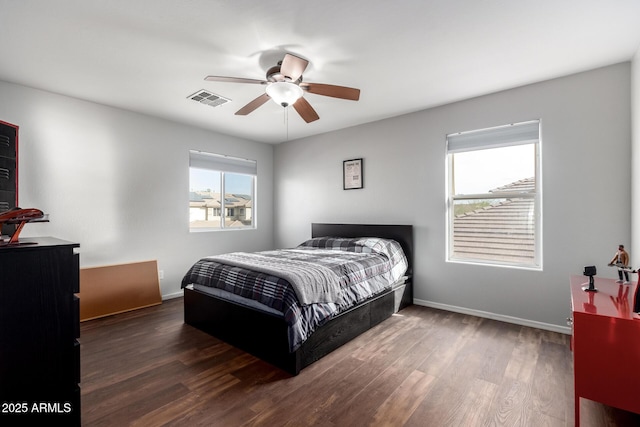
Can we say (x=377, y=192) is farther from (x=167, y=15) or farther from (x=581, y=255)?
(x=167, y=15)

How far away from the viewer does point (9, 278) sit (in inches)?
48.6

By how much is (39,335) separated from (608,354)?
266 cm

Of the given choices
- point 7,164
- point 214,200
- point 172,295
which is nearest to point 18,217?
point 7,164

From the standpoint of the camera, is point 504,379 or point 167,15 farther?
point 504,379

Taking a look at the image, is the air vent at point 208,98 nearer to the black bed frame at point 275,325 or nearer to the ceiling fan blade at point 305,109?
the ceiling fan blade at point 305,109

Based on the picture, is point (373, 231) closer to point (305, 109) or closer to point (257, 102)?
point (305, 109)

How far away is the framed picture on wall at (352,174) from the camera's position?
4.38 metres

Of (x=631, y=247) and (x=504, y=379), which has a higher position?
(x=631, y=247)

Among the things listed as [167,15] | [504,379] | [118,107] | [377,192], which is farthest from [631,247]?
[118,107]

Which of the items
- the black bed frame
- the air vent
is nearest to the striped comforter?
the black bed frame

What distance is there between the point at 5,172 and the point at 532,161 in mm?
4291

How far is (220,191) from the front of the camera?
4820 mm

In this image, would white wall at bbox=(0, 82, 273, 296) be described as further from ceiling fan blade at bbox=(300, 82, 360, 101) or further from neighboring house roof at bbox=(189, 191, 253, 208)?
ceiling fan blade at bbox=(300, 82, 360, 101)

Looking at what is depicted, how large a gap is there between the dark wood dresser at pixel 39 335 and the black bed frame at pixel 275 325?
3.92 feet
